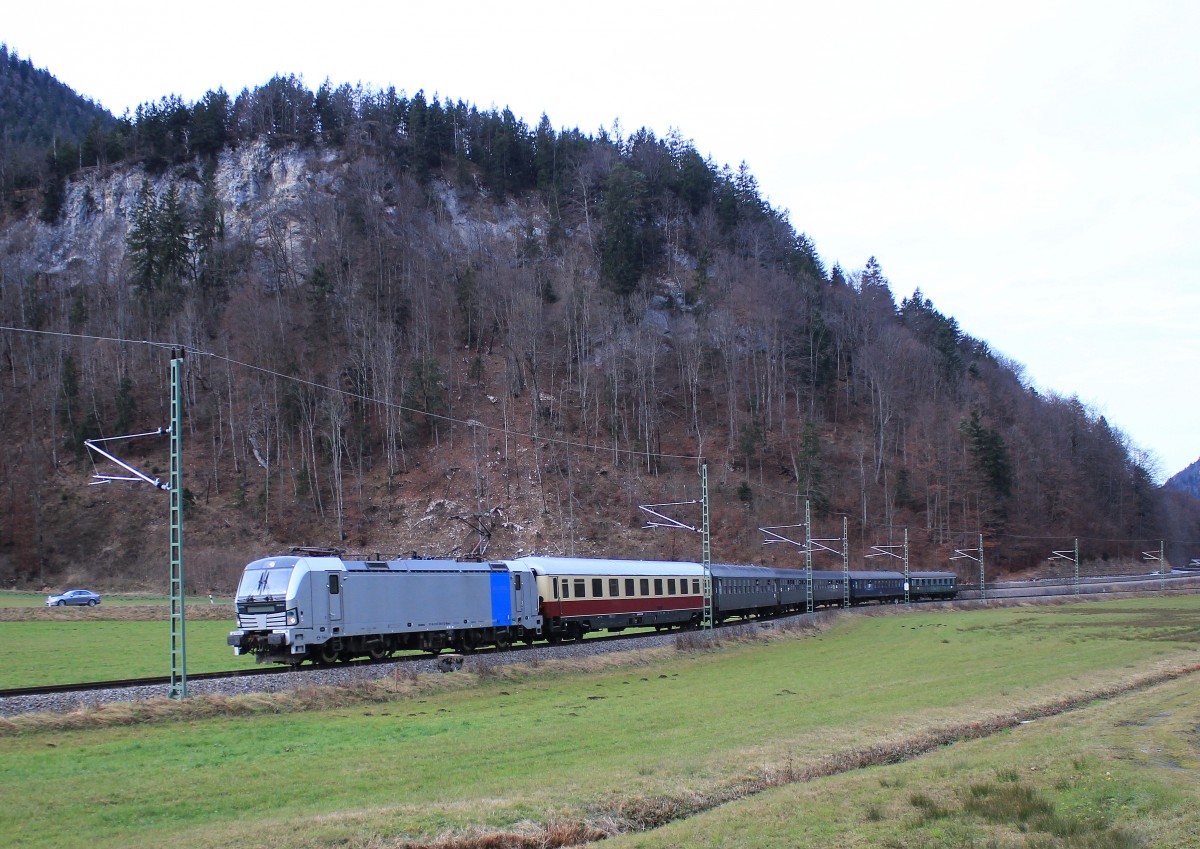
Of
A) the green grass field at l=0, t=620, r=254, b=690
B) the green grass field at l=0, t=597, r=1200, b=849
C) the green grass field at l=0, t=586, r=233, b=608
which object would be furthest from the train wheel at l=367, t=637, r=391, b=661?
the green grass field at l=0, t=586, r=233, b=608

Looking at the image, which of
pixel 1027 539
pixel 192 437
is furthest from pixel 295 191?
pixel 1027 539

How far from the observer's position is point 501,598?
Answer: 121 ft

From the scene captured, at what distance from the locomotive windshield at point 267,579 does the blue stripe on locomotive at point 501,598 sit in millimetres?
A: 9504

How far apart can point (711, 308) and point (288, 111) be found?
67406 millimetres

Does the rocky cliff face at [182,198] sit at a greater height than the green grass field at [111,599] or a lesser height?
greater

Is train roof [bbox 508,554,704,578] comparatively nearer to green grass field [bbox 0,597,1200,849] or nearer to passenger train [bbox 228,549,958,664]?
passenger train [bbox 228,549,958,664]

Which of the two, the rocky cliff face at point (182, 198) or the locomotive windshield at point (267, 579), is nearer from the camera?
the locomotive windshield at point (267, 579)

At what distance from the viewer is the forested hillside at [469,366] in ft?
281

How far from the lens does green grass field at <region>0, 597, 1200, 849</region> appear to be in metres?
12.4

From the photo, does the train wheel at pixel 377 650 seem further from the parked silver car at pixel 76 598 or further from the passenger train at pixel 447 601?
the parked silver car at pixel 76 598

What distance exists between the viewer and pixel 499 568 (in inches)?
1455

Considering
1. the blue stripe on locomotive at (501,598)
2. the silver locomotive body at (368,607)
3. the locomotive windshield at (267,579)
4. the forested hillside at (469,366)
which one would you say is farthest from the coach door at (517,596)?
the forested hillside at (469,366)

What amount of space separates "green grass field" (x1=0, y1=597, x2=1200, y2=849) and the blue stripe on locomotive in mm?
6187

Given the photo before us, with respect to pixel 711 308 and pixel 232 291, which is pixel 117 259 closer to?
pixel 232 291
